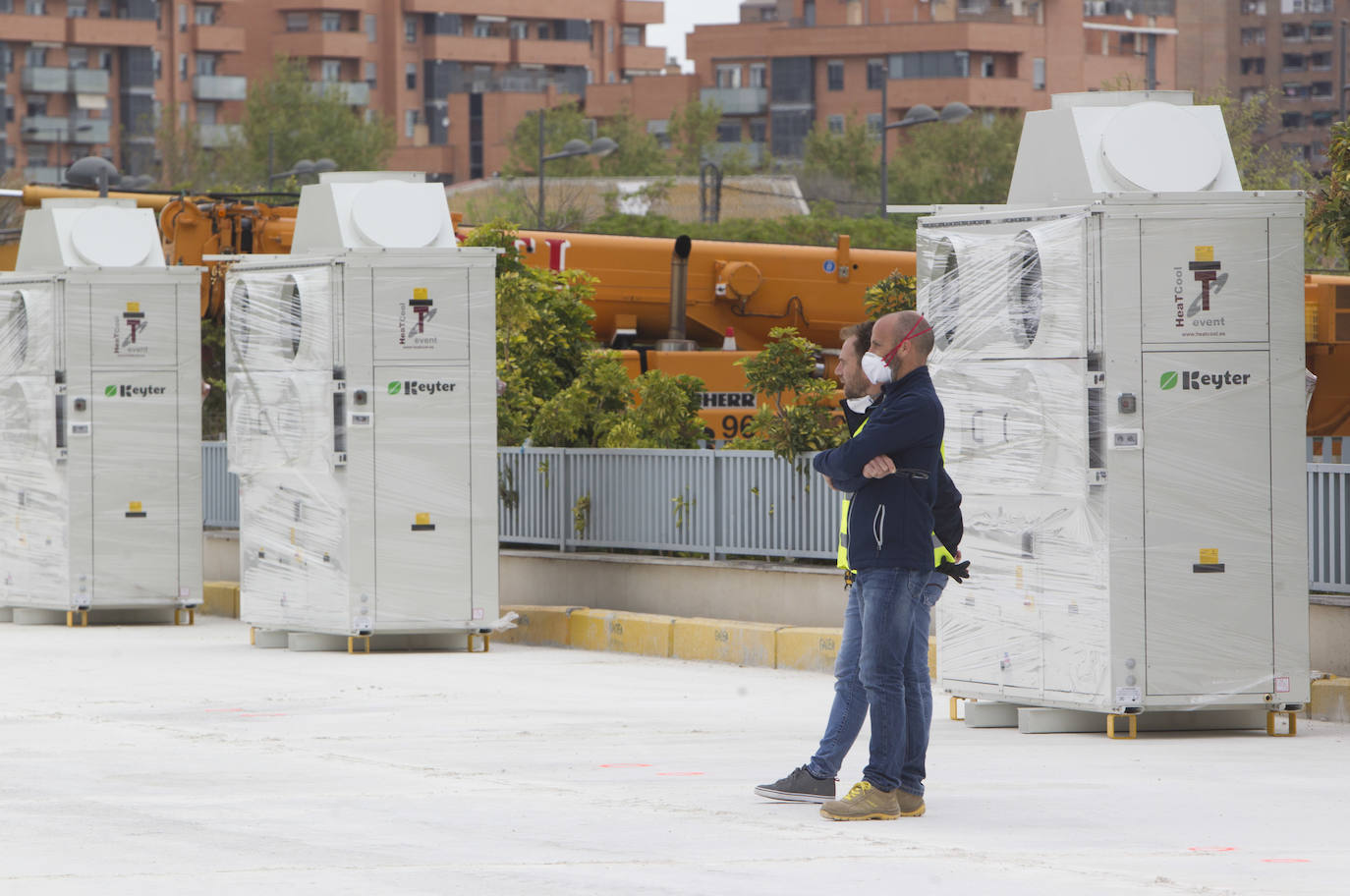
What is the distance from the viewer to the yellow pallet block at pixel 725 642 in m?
16.0

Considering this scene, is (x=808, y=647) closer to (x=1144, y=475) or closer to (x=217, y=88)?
(x=1144, y=475)

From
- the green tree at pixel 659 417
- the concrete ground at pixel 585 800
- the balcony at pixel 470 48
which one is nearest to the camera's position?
the concrete ground at pixel 585 800

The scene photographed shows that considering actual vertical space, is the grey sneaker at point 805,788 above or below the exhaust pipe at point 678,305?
below

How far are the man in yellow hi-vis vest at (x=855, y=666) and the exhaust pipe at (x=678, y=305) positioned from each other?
49.4 ft

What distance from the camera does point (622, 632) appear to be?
17.5 meters

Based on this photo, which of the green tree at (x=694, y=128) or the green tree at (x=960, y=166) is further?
the green tree at (x=694, y=128)

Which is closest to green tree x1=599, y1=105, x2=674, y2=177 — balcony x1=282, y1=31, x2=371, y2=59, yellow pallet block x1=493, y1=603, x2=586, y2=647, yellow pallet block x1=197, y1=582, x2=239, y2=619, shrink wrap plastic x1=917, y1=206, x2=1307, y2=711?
balcony x1=282, y1=31, x2=371, y2=59

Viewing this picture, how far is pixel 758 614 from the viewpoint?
666 inches

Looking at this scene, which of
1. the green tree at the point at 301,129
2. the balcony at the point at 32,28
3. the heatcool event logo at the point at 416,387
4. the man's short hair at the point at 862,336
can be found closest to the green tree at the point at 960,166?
the green tree at the point at 301,129

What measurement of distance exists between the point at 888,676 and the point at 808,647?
271 inches

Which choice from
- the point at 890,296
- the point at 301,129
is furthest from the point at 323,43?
the point at 890,296

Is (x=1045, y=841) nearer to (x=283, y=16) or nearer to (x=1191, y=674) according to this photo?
(x=1191, y=674)

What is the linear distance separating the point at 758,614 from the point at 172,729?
582 cm

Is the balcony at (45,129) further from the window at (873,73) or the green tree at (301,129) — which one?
the window at (873,73)
